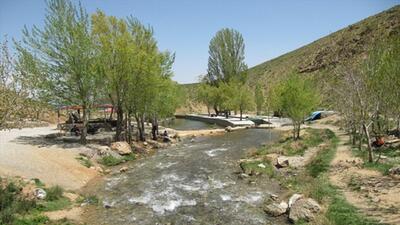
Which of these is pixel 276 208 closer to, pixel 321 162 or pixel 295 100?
pixel 321 162

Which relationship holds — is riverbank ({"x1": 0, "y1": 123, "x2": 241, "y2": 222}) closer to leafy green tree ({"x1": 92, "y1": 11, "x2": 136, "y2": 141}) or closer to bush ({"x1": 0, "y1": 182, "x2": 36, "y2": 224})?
bush ({"x1": 0, "y1": 182, "x2": 36, "y2": 224})

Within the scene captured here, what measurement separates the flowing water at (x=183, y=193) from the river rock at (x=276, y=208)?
0.31 meters

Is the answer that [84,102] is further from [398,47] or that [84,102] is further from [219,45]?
[219,45]

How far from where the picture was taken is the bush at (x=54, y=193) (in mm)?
17109

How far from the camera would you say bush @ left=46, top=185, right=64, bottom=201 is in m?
17.1

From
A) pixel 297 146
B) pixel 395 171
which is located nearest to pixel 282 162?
pixel 297 146

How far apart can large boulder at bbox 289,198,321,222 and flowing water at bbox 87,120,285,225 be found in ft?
2.28

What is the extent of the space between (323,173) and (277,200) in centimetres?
493

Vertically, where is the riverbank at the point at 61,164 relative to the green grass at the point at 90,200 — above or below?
above

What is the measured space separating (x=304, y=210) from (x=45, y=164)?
16787mm

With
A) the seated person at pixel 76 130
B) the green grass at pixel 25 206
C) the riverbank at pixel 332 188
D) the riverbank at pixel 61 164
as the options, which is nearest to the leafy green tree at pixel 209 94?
the seated person at pixel 76 130

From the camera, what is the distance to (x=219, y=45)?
80.0m

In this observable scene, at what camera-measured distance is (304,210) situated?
14500 millimetres

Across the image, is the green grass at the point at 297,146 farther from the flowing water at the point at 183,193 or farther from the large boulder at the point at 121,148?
the large boulder at the point at 121,148
